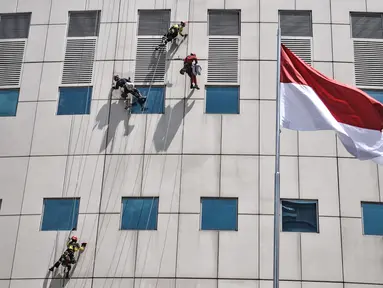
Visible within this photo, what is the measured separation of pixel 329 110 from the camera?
17.9 metres

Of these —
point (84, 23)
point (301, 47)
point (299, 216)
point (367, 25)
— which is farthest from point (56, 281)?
point (367, 25)

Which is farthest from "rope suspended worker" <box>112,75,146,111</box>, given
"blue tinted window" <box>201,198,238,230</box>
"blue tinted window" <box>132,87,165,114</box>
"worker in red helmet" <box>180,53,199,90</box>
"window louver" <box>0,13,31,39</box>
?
"window louver" <box>0,13,31,39</box>

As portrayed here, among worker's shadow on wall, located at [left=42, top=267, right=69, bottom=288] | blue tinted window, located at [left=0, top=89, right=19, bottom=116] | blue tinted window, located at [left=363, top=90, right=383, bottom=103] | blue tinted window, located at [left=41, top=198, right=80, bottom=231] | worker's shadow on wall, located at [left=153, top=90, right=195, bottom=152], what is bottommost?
worker's shadow on wall, located at [left=42, top=267, right=69, bottom=288]

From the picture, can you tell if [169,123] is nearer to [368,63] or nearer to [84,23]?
[84,23]

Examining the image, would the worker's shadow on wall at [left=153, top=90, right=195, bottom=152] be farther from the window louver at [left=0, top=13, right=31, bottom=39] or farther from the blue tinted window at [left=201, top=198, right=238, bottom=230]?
the window louver at [left=0, top=13, right=31, bottom=39]

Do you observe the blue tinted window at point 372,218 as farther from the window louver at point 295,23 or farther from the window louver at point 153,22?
the window louver at point 153,22

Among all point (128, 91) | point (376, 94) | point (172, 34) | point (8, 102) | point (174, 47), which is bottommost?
point (8, 102)

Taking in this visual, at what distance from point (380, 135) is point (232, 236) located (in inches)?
278

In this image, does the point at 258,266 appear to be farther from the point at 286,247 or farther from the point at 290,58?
the point at 290,58

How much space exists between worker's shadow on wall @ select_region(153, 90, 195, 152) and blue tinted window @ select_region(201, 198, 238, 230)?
2599 mm

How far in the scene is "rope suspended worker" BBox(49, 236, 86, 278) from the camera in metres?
22.4

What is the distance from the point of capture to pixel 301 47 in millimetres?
25750

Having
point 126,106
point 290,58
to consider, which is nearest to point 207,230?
point 126,106

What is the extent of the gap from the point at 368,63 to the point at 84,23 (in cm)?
1142
